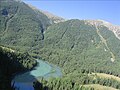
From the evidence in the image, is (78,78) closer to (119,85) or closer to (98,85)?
(98,85)

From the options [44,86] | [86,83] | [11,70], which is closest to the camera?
[44,86]

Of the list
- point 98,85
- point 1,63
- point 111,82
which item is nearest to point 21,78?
point 1,63

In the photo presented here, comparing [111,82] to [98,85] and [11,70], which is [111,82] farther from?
[11,70]

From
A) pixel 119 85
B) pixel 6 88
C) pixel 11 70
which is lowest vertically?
pixel 119 85

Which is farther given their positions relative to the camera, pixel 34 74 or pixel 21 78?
pixel 34 74

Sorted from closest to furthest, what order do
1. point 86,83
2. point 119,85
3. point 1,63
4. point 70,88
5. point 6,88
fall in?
point 6,88 < point 70,88 < point 1,63 < point 86,83 < point 119,85

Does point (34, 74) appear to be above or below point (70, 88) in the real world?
below

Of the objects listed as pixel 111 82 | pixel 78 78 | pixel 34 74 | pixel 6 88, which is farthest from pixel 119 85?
pixel 6 88

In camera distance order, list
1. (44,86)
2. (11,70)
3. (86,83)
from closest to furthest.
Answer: (44,86) < (11,70) < (86,83)

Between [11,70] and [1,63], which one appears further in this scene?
[11,70]
